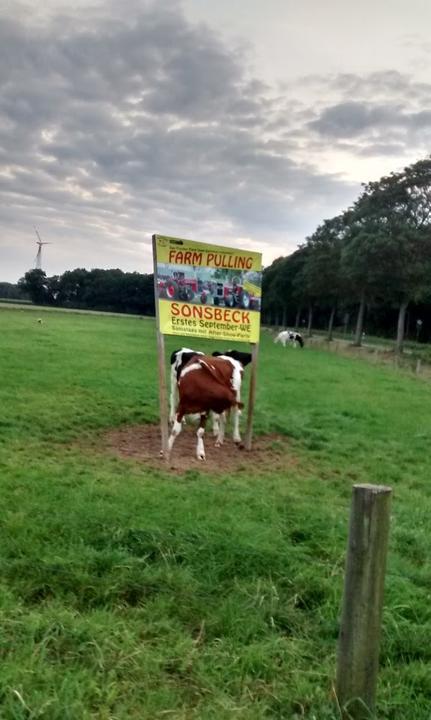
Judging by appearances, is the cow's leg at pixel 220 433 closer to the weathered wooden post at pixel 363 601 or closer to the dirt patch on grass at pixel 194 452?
the dirt patch on grass at pixel 194 452

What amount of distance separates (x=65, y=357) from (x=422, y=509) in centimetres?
1661

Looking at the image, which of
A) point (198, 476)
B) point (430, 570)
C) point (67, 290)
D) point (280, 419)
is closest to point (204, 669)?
point (430, 570)

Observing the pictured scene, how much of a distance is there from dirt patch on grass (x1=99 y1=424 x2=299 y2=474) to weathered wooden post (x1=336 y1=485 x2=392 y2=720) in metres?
5.16

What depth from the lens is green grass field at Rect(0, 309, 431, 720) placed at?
11.0 ft

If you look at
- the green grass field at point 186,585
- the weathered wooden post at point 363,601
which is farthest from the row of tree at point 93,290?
the weathered wooden post at point 363,601

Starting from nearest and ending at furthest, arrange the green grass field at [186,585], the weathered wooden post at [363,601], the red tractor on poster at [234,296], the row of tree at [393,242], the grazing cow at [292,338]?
the weathered wooden post at [363,601]
the green grass field at [186,585]
the red tractor on poster at [234,296]
the row of tree at [393,242]
the grazing cow at [292,338]

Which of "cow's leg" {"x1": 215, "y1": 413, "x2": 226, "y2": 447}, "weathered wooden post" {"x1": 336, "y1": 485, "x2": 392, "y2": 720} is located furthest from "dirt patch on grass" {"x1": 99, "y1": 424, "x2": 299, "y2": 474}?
"weathered wooden post" {"x1": 336, "y1": 485, "x2": 392, "y2": 720}

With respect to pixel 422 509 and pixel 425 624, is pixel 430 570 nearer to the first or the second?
pixel 425 624

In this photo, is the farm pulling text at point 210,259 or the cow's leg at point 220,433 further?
the cow's leg at point 220,433

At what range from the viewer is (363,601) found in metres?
3.08

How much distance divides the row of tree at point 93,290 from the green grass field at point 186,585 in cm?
11829

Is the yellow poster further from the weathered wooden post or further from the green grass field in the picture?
the weathered wooden post

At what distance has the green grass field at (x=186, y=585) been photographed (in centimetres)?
334

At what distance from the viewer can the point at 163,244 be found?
910cm
